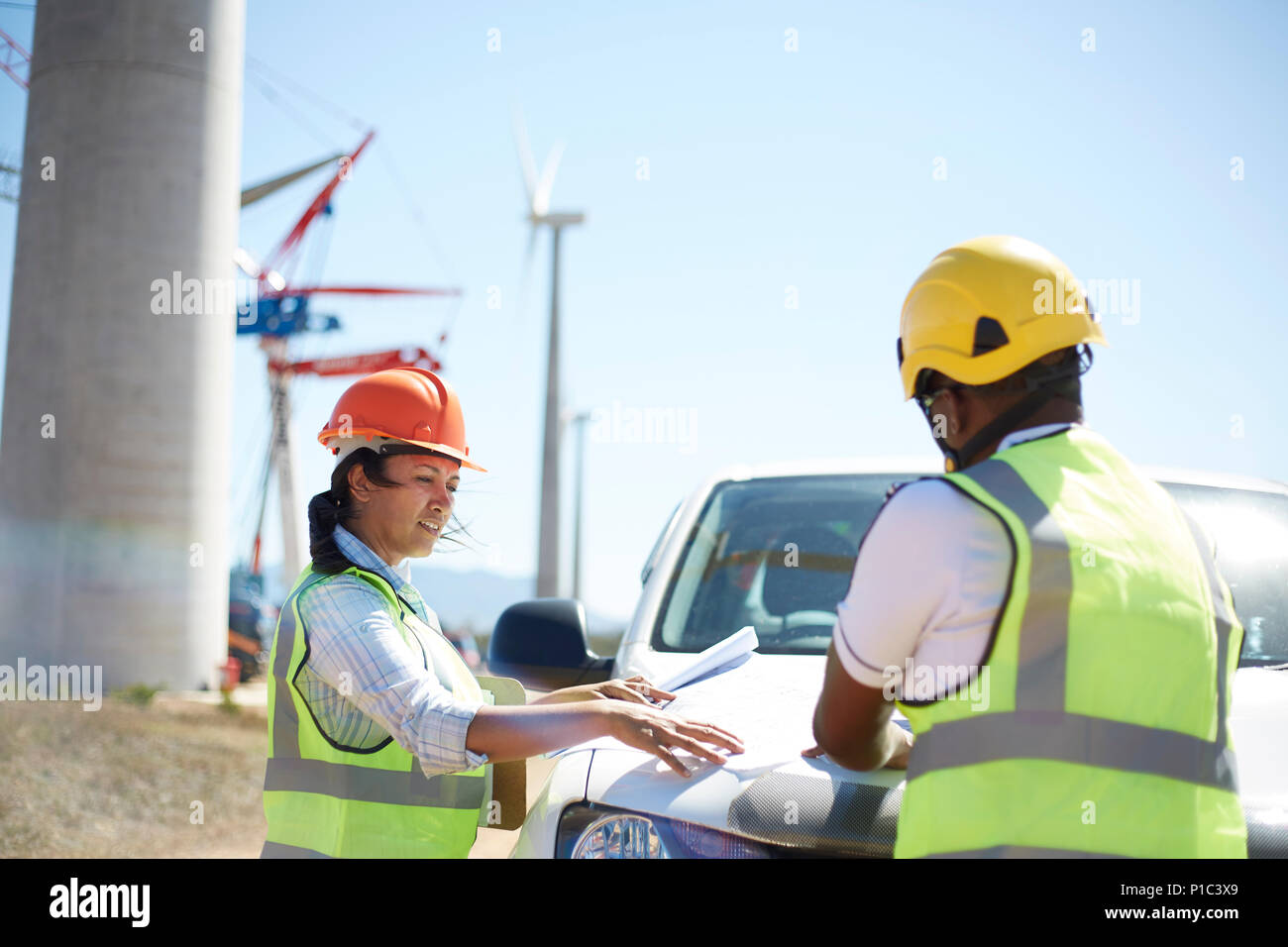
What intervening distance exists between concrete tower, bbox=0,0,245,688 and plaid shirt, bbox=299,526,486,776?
614 inches

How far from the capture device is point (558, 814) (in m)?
2.32

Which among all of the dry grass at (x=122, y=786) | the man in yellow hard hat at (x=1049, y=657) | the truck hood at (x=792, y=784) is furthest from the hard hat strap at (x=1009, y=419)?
the dry grass at (x=122, y=786)

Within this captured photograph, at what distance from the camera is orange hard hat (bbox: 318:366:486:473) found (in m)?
2.66

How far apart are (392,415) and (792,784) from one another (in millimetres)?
1274

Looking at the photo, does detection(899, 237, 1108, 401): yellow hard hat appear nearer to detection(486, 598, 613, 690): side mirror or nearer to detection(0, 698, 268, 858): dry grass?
detection(486, 598, 613, 690): side mirror

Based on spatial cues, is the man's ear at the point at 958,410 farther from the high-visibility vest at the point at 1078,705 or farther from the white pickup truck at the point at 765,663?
the white pickup truck at the point at 765,663

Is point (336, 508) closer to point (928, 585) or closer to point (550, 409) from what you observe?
point (928, 585)

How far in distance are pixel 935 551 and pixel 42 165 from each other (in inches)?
729

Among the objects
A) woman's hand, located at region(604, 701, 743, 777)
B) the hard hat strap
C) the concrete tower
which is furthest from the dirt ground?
the hard hat strap

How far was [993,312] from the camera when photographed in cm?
183

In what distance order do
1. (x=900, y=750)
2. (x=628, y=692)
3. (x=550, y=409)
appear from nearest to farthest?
(x=900, y=750) < (x=628, y=692) < (x=550, y=409)

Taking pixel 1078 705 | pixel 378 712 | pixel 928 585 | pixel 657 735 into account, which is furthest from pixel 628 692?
pixel 1078 705
